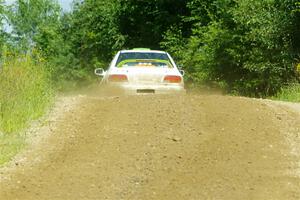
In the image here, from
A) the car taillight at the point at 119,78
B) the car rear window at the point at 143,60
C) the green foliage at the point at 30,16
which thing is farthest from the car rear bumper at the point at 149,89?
the green foliage at the point at 30,16

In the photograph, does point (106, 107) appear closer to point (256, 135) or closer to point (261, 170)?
point (256, 135)

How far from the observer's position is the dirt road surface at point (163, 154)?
8047 mm

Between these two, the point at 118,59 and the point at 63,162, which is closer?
the point at 63,162

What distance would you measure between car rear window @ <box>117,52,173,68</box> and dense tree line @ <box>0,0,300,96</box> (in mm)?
1923

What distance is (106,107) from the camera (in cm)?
1273

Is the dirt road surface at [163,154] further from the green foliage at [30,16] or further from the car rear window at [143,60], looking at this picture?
the green foliage at [30,16]

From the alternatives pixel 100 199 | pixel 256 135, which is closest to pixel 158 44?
pixel 256 135

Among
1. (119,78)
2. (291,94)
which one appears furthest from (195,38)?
(119,78)

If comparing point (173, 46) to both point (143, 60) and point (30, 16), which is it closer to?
point (143, 60)

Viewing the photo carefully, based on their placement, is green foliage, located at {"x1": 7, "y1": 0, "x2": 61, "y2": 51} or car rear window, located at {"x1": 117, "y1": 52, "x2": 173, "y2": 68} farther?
green foliage, located at {"x1": 7, "y1": 0, "x2": 61, "y2": 51}

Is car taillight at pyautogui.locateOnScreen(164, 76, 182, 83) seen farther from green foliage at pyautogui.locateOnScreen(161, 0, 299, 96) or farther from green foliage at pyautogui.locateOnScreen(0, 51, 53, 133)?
green foliage at pyautogui.locateOnScreen(161, 0, 299, 96)

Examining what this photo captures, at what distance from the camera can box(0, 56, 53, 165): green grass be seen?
1128cm

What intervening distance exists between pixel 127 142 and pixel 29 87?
353 centimetres

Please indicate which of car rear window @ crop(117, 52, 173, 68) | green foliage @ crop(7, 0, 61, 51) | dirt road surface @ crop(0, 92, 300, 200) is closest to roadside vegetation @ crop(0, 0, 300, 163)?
dirt road surface @ crop(0, 92, 300, 200)
